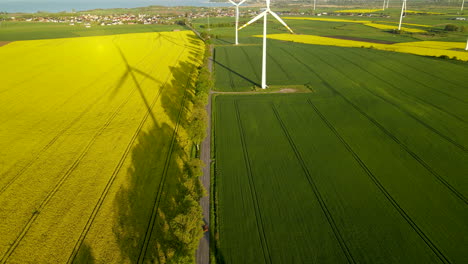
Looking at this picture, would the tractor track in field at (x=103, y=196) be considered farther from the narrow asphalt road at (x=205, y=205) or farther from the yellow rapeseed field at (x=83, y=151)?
the narrow asphalt road at (x=205, y=205)

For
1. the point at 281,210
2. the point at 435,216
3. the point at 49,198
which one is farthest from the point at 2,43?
the point at 435,216

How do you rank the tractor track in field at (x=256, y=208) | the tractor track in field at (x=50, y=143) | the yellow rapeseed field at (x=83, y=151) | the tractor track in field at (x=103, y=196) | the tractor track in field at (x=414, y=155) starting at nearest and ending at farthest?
the tractor track in field at (x=256, y=208) → the tractor track in field at (x=103, y=196) → the yellow rapeseed field at (x=83, y=151) → the tractor track in field at (x=414, y=155) → the tractor track in field at (x=50, y=143)

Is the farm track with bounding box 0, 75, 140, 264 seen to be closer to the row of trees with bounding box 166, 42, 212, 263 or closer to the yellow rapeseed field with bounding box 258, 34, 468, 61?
the row of trees with bounding box 166, 42, 212, 263

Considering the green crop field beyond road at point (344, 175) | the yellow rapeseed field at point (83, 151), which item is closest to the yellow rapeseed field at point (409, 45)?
the green crop field beyond road at point (344, 175)

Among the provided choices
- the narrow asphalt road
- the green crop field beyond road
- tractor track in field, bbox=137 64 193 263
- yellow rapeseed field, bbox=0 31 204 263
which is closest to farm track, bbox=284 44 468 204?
the green crop field beyond road

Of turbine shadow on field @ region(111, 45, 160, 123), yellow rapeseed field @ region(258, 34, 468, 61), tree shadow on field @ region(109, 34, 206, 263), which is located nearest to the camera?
tree shadow on field @ region(109, 34, 206, 263)

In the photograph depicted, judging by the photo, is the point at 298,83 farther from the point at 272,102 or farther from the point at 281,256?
the point at 281,256

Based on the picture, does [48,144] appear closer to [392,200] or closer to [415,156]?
[392,200]
